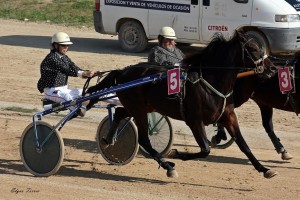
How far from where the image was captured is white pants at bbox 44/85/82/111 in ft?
34.6

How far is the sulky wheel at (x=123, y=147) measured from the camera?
1070cm

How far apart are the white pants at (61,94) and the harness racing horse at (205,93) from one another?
2.79 feet

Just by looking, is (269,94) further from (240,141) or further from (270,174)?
(270,174)

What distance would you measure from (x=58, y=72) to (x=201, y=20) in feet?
28.5

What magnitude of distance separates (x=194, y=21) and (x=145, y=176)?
9123 millimetres

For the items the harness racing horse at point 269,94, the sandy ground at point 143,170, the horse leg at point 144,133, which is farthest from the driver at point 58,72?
the harness racing horse at point 269,94

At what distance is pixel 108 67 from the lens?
18312 millimetres

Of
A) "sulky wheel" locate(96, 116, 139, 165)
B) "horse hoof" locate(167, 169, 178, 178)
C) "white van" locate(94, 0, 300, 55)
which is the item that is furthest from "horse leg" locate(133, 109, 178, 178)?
"white van" locate(94, 0, 300, 55)

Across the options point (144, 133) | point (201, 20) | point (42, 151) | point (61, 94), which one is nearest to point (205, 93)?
point (144, 133)

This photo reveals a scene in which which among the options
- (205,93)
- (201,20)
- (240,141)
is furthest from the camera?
(201,20)

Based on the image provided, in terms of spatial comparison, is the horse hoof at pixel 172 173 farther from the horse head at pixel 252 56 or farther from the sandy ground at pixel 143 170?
the horse head at pixel 252 56

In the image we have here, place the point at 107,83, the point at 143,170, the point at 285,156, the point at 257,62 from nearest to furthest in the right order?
the point at 257,62, the point at 107,83, the point at 143,170, the point at 285,156

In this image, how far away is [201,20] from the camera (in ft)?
61.6

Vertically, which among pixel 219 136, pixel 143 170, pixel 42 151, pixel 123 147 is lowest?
pixel 143 170
